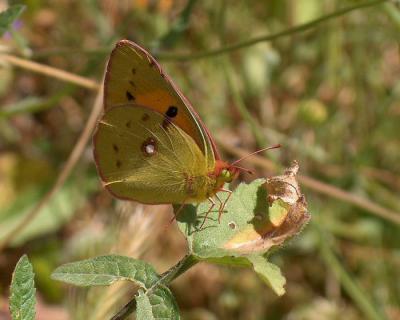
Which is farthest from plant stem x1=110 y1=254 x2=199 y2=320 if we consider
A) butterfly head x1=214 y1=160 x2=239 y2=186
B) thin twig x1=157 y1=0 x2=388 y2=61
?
thin twig x1=157 y1=0 x2=388 y2=61

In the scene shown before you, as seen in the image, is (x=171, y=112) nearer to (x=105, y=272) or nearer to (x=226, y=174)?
(x=226, y=174)

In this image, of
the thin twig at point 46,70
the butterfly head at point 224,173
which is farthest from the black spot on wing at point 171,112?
the thin twig at point 46,70

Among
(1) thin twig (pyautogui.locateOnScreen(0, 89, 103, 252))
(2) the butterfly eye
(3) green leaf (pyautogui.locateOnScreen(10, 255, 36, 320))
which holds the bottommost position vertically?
(1) thin twig (pyautogui.locateOnScreen(0, 89, 103, 252))

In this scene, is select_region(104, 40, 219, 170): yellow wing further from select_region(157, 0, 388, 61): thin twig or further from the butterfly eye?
select_region(157, 0, 388, 61): thin twig

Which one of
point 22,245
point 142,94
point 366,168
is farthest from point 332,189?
point 22,245

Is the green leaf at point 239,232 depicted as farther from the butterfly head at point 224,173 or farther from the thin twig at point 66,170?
the thin twig at point 66,170

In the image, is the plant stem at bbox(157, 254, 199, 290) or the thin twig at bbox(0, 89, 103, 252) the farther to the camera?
the thin twig at bbox(0, 89, 103, 252)
